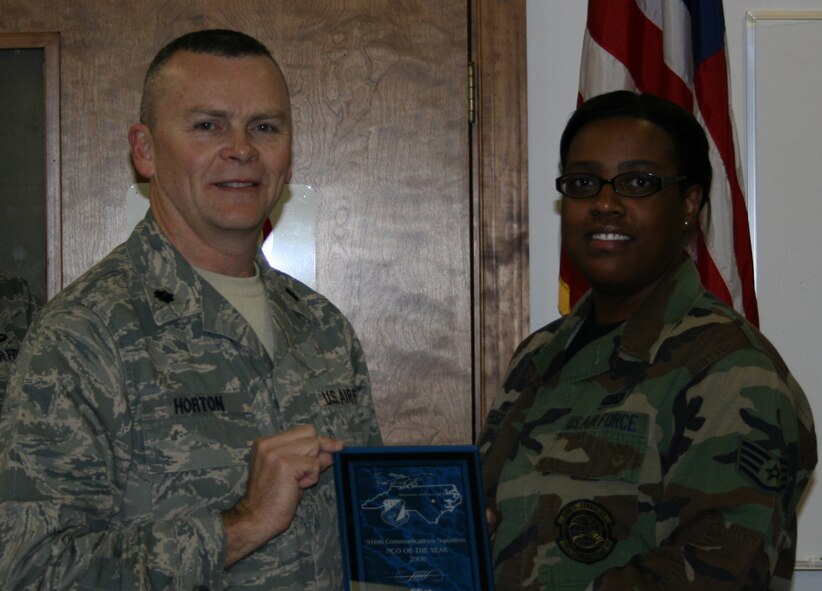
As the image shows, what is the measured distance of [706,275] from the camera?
2668mm

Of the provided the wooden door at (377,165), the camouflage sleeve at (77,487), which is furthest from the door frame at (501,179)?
the camouflage sleeve at (77,487)

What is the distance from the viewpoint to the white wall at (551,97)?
9.50 ft

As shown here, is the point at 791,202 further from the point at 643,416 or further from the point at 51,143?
the point at 51,143

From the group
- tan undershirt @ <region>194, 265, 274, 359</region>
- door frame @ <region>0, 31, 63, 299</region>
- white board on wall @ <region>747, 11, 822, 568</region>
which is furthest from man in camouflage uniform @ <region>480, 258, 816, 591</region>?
door frame @ <region>0, 31, 63, 299</region>

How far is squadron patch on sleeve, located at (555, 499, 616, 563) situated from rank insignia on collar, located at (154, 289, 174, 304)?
0.72 metres

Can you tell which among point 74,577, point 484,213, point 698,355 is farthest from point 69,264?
point 698,355

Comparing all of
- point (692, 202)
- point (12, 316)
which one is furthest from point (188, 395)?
point (12, 316)

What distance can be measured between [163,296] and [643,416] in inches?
31.1

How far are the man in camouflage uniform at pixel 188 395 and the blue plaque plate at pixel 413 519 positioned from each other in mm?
73

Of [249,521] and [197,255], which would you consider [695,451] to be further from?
[197,255]

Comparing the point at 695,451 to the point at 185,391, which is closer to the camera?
the point at 695,451

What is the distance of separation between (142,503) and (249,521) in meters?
0.16

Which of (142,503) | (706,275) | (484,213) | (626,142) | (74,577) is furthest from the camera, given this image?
(484,213)

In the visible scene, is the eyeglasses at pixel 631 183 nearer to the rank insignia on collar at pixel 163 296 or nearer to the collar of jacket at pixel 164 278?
the collar of jacket at pixel 164 278
